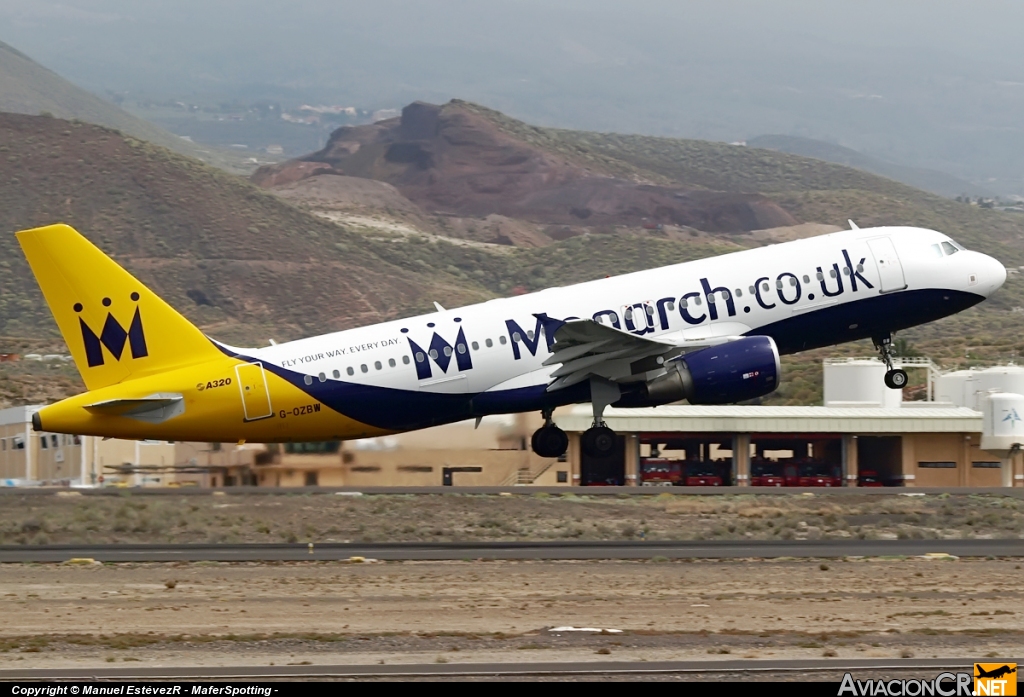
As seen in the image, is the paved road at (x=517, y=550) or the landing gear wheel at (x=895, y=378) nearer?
the paved road at (x=517, y=550)

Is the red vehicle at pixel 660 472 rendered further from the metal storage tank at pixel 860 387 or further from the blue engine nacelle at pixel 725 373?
the blue engine nacelle at pixel 725 373

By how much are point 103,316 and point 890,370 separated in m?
21.8

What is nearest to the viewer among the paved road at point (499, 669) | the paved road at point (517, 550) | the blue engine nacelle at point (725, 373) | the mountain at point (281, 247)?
the paved road at point (499, 669)

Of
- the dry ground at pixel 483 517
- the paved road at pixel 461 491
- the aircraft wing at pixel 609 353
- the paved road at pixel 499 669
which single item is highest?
the aircraft wing at pixel 609 353

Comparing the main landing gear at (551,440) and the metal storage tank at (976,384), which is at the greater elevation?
the metal storage tank at (976,384)

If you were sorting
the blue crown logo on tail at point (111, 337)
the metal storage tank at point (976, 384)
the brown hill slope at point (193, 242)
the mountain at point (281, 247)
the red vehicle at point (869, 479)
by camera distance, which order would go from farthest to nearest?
the brown hill slope at point (193, 242) < the mountain at point (281, 247) < the metal storage tank at point (976, 384) < the red vehicle at point (869, 479) < the blue crown logo on tail at point (111, 337)

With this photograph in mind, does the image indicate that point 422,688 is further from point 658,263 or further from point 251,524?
point 658,263

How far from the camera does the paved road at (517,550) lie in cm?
3872

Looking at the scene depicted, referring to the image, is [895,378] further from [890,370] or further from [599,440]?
[599,440]

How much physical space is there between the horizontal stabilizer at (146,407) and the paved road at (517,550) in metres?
3.71

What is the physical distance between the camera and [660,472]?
74.0 metres

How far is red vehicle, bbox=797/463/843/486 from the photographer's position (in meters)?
72.9

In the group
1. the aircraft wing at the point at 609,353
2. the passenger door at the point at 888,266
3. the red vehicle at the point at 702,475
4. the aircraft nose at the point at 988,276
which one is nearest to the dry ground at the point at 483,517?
the aircraft wing at the point at 609,353

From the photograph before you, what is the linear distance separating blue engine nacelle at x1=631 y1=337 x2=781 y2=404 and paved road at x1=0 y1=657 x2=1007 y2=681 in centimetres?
1604
